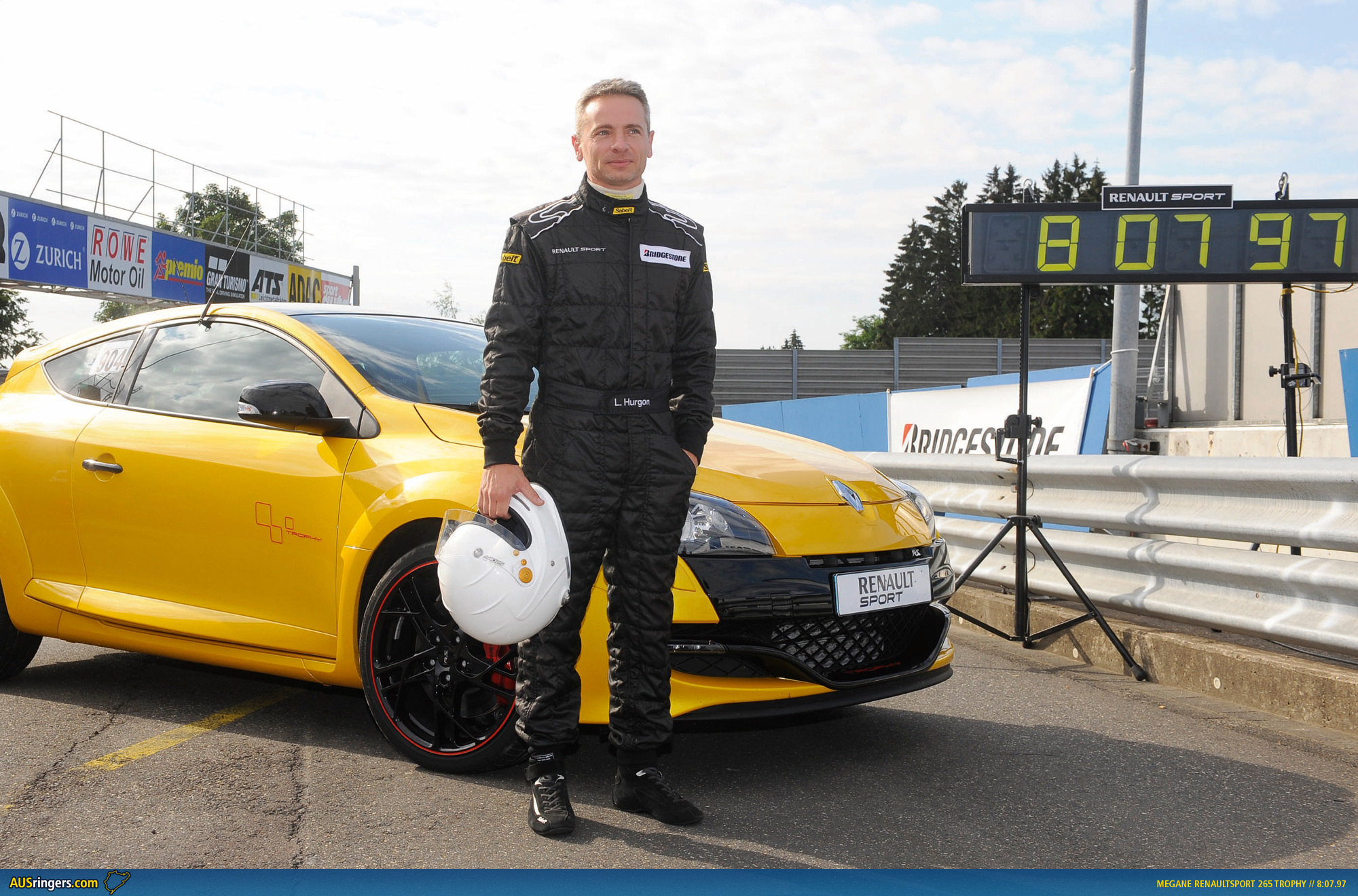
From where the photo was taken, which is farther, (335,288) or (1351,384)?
(335,288)

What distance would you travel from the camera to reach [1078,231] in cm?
611

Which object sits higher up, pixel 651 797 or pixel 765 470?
pixel 765 470

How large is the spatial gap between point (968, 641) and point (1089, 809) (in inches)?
109

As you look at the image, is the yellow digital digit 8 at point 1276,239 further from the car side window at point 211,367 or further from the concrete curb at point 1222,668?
the car side window at point 211,367

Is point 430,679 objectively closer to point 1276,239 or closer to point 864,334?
point 1276,239

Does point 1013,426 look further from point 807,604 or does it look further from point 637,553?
point 637,553

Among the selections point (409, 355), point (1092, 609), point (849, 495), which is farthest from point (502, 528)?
point (1092, 609)

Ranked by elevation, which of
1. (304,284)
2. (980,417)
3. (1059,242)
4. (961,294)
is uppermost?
(961,294)

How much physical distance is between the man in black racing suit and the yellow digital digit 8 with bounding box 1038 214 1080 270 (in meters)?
3.20

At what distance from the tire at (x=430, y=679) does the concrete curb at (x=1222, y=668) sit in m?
2.95

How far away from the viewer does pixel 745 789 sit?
3574 mm

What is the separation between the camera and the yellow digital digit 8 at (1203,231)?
19.9 ft

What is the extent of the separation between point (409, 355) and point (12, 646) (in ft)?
7.08

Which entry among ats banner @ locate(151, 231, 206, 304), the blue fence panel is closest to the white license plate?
the blue fence panel
